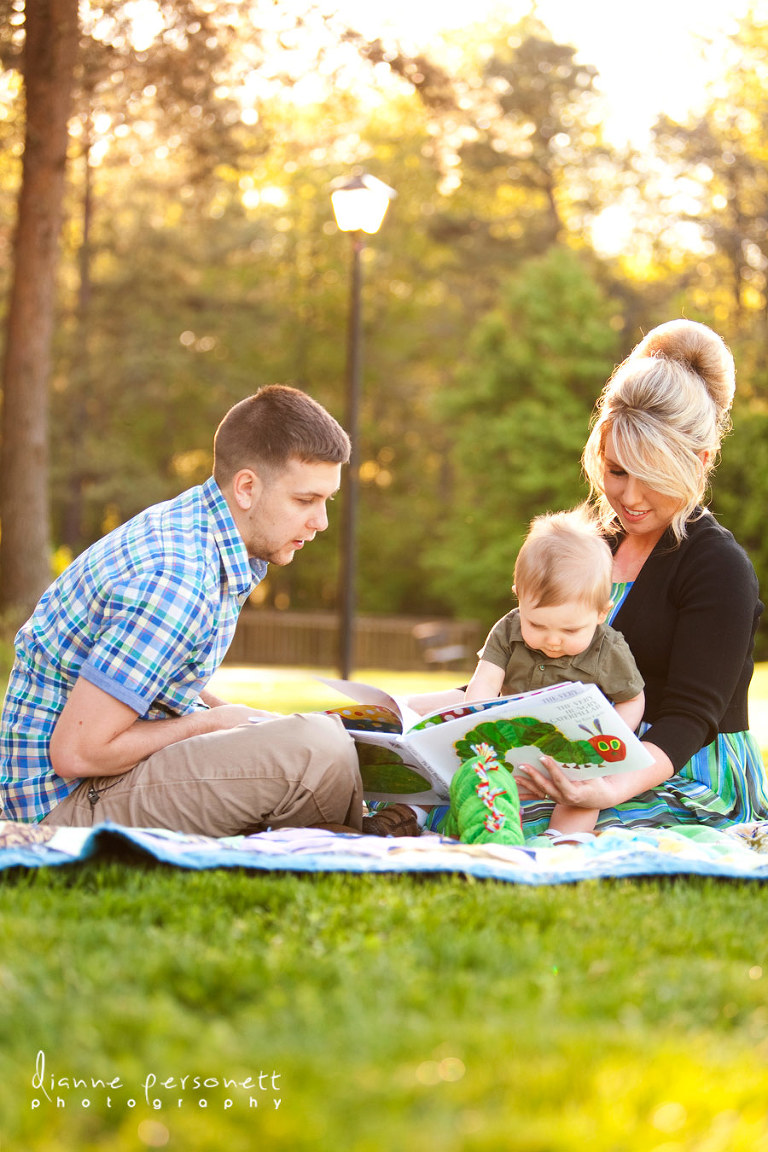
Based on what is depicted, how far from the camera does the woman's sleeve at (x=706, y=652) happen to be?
365cm

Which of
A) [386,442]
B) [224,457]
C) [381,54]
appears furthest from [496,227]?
[224,457]

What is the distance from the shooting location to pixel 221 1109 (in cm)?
172

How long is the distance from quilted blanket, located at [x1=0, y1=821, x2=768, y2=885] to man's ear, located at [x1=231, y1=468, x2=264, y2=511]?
37.1 inches

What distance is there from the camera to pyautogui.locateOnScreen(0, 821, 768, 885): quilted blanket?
298 centimetres

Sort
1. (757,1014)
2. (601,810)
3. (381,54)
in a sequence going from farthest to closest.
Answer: (381,54)
(601,810)
(757,1014)

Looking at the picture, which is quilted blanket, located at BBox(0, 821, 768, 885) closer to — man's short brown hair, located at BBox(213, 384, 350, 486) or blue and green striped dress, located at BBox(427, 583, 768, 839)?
blue and green striped dress, located at BBox(427, 583, 768, 839)

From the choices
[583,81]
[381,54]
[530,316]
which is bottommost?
[530,316]

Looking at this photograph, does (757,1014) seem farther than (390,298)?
No

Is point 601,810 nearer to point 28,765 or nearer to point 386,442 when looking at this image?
point 28,765

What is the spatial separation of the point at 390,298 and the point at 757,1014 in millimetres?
32263

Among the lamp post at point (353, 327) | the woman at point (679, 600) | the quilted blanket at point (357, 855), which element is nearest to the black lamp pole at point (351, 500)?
the lamp post at point (353, 327)

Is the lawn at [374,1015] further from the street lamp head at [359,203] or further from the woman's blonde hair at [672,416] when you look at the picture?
the street lamp head at [359,203]

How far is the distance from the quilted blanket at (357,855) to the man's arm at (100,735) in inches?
8.5

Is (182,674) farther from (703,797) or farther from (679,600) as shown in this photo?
(703,797)
